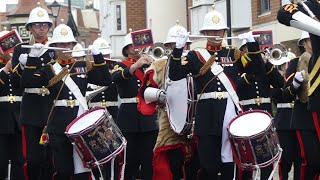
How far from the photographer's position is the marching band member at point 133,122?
39.5 feet

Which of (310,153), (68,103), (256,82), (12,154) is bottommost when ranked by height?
(12,154)

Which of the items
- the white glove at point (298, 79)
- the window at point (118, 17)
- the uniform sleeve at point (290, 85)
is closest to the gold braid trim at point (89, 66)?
the uniform sleeve at point (290, 85)

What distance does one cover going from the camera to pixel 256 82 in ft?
37.6

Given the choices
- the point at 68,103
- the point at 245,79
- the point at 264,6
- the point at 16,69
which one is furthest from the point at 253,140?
the point at 264,6

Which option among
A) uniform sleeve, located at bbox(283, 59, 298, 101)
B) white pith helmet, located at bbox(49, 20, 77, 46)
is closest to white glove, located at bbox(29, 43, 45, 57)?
white pith helmet, located at bbox(49, 20, 77, 46)

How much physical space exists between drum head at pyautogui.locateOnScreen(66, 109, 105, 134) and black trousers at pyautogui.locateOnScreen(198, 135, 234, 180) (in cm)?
116

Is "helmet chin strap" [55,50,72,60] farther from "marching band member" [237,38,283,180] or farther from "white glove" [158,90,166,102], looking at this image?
"marching band member" [237,38,283,180]

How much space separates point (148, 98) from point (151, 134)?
1354 mm

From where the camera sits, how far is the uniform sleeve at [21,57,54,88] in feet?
34.3

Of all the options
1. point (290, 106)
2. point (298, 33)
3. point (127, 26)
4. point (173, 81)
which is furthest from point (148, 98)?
point (127, 26)

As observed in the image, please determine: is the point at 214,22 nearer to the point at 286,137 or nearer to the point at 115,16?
the point at 286,137

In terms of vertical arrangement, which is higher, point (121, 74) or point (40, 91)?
point (121, 74)

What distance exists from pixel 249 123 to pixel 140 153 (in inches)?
118

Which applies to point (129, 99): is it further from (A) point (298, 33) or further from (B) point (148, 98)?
(A) point (298, 33)
